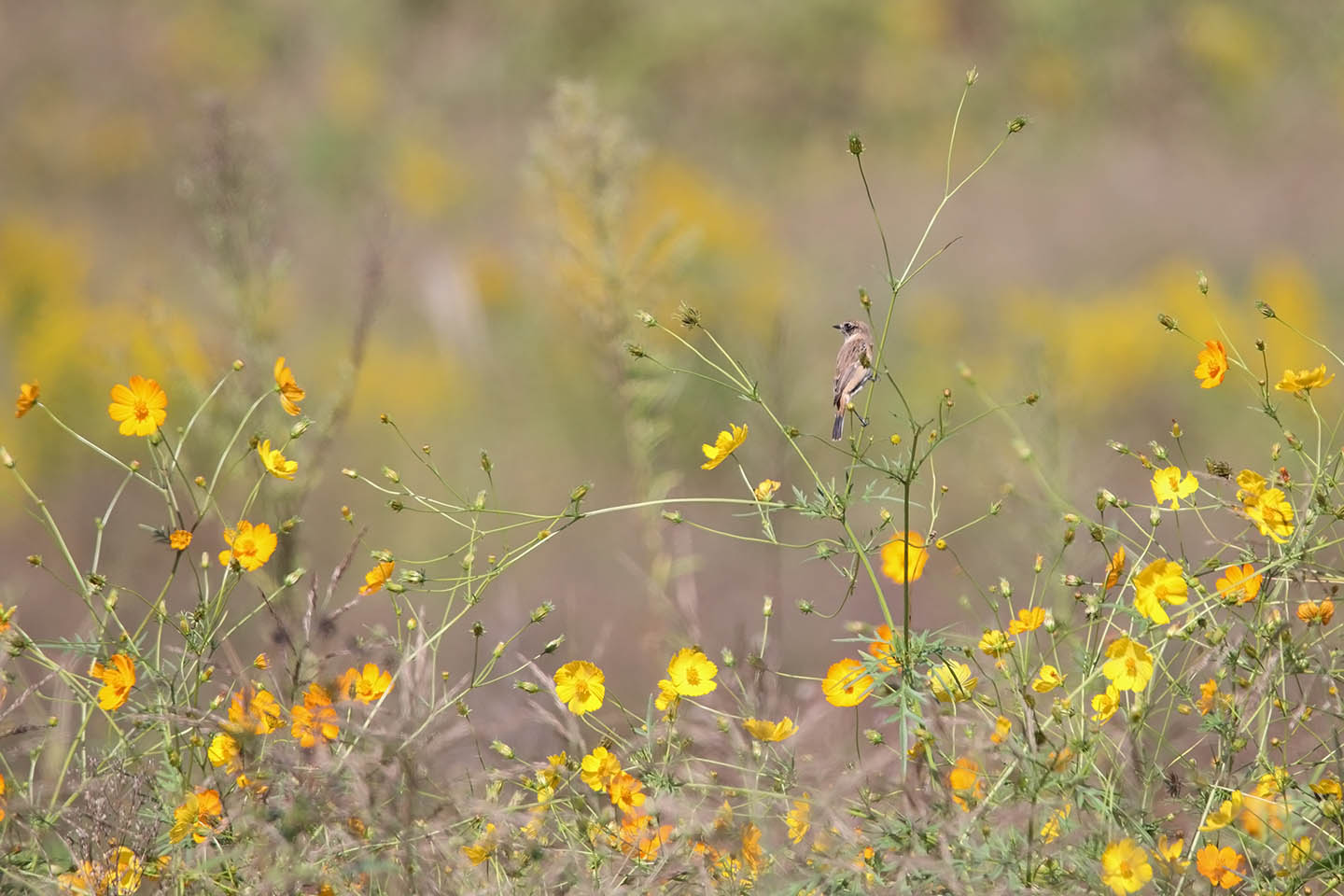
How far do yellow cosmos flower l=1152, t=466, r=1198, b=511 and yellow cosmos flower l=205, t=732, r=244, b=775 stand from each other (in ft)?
3.92

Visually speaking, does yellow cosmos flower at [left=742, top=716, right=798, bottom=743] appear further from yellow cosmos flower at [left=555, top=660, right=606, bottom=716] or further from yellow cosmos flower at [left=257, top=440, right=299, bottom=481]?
yellow cosmos flower at [left=257, top=440, right=299, bottom=481]

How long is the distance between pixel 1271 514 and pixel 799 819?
71 cm

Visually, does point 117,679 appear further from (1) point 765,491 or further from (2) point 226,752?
(1) point 765,491

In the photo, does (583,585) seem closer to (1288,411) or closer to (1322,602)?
(1288,411)

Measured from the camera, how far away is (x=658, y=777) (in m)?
1.53

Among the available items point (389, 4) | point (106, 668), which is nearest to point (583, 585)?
point (106, 668)

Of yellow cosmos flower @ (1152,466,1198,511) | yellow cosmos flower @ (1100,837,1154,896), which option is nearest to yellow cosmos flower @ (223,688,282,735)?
yellow cosmos flower @ (1100,837,1154,896)

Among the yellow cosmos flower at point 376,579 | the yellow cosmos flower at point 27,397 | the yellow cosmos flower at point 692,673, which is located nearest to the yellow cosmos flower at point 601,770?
the yellow cosmos flower at point 692,673

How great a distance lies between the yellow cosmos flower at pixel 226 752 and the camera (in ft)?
4.90

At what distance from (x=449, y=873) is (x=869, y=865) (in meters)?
0.51

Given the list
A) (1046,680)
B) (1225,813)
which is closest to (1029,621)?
(1046,680)

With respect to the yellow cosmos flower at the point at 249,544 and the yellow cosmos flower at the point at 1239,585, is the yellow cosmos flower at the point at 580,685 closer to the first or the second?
the yellow cosmos flower at the point at 249,544

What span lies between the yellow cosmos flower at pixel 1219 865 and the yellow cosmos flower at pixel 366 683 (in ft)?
3.26

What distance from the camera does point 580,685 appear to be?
1.60m
